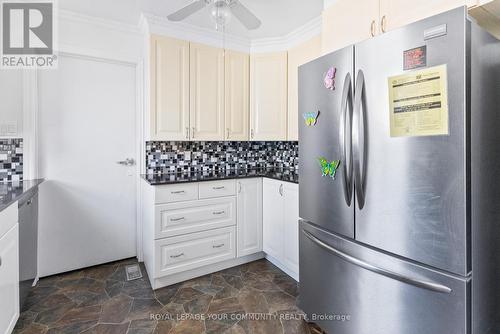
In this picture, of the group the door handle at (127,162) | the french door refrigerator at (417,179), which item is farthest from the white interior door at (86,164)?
the french door refrigerator at (417,179)

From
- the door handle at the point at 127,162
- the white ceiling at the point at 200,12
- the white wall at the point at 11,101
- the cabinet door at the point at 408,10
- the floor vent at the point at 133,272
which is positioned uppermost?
the white ceiling at the point at 200,12

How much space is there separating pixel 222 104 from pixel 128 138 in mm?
1063

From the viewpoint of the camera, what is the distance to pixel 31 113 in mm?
2268

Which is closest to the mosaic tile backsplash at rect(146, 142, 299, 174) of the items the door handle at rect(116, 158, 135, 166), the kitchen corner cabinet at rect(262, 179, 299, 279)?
the door handle at rect(116, 158, 135, 166)

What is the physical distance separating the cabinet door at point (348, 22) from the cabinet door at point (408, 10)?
56 mm

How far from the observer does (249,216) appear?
2.70 meters

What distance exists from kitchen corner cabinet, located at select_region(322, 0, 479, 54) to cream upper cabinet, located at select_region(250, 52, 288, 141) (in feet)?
3.47

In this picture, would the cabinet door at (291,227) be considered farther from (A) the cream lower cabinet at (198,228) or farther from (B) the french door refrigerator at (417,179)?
(B) the french door refrigerator at (417,179)

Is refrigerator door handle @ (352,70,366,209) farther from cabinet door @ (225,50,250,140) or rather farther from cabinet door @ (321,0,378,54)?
cabinet door @ (225,50,250,140)

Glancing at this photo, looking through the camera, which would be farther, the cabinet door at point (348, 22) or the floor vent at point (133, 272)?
the floor vent at point (133, 272)

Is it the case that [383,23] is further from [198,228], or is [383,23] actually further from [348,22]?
[198,228]

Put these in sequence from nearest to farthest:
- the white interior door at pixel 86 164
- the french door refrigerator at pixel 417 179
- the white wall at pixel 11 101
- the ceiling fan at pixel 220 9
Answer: the french door refrigerator at pixel 417 179
the ceiling fan at pixel 220 9
the white wall at pixel 11 101
the white interior door at pixel 86 164

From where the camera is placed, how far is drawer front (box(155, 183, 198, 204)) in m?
2.23

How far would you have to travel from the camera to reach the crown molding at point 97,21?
7.75ft
